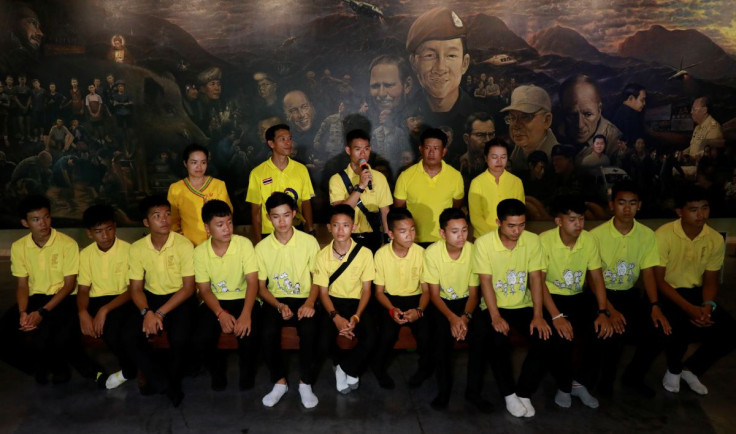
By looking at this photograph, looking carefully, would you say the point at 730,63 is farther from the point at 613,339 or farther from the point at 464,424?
the point at 464,424

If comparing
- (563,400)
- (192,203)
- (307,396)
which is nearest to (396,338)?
(307,396)

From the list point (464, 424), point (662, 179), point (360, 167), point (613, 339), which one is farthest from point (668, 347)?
point (662, 179)

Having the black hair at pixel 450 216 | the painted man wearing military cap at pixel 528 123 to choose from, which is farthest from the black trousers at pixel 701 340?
the painted man wearing military cap at pixel 528 123

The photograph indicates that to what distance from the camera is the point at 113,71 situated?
6.69m

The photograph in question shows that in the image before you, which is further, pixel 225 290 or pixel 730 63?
pixel 730 63

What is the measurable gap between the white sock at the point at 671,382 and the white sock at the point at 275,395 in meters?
2.45

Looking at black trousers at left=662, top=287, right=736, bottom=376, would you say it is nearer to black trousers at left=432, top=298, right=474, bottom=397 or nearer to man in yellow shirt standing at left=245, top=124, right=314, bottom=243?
black trousers at left=432, top=298, right=474, bottom=397

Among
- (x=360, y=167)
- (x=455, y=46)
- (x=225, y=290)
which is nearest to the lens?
(x=225, y=290)

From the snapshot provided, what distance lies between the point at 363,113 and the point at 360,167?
2640mm

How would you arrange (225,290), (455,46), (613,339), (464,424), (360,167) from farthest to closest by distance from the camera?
1. (455,46)
2. (360,167)
3. (225,290)
4. (613,339)
5. (464,424)

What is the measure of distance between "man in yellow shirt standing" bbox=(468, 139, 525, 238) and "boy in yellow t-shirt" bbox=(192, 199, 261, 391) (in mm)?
1835

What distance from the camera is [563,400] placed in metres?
3.28

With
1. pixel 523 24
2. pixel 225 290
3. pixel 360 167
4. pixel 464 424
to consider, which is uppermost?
pixel 523 24

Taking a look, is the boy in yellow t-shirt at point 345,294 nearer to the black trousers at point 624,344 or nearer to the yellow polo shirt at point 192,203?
the yellow polo shirt at point 192,203
